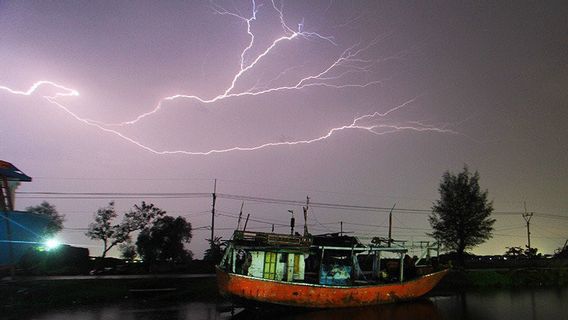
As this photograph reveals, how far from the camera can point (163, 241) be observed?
183ft

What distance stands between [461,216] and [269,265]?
35.7 meters

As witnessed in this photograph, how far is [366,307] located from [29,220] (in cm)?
1990

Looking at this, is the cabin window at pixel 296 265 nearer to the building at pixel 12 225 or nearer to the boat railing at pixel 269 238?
the boat railing at pixel 269 238

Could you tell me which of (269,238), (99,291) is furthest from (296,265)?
(99,291)

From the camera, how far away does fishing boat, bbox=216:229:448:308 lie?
21672mm

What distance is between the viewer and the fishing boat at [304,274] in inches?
853

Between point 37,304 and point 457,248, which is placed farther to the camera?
point 457,248

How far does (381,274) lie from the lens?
26.8m

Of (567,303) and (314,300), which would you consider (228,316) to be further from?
(567,303)

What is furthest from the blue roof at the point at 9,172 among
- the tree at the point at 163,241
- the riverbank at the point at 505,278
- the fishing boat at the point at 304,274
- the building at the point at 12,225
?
the tree at the point at 163,241

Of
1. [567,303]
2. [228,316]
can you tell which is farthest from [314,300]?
[567,303]

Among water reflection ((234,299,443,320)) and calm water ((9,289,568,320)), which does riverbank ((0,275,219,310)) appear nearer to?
calm water ((9,289,568,320))

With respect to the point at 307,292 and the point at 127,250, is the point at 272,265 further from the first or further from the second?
the point at 127,250

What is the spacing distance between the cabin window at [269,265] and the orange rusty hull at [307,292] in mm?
1124
